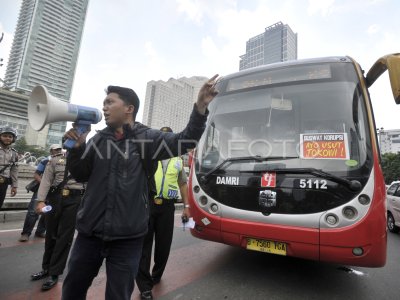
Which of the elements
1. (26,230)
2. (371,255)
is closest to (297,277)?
(371,255)

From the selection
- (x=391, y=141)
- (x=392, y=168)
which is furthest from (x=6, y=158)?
(x=391, y=141)

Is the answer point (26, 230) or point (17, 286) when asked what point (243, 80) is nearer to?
point (17, 286)

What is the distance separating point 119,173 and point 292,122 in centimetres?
239

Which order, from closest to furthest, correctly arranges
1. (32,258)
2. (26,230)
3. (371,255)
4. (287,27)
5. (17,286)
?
(371,255) → (17,286) → (32,258) → (26,230) → (287,27)

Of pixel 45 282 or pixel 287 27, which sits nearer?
pixel 45 282

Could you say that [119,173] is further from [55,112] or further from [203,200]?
[203,200]

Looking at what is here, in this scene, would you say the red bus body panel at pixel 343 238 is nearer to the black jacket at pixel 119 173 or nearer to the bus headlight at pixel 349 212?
the bus headlight at pixel 349 212

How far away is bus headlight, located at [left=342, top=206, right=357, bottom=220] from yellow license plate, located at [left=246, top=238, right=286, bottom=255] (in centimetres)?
70

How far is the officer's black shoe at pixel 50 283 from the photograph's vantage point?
2941mm

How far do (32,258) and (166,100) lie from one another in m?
71.8

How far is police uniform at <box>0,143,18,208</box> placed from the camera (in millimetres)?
4348

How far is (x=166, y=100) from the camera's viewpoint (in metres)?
73.8

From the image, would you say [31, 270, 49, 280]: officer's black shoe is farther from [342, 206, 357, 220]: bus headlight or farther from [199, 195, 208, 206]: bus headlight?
[342, 206, 357, 220]: bus headlight

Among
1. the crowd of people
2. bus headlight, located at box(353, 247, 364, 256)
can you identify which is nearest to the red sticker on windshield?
bus headlight, located at box(353, 247, 364, 256)
